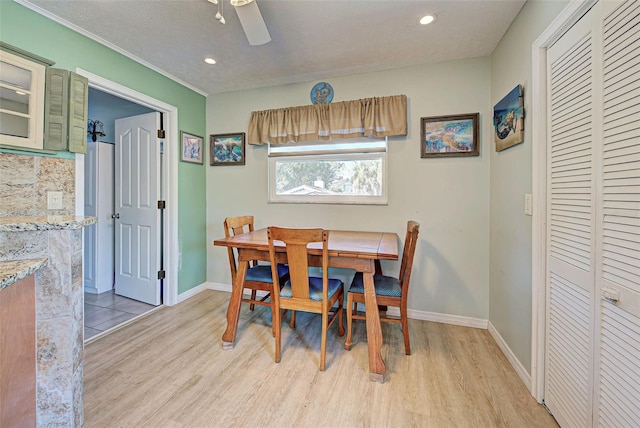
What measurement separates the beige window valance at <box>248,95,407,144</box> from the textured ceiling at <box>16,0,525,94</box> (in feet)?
1.16

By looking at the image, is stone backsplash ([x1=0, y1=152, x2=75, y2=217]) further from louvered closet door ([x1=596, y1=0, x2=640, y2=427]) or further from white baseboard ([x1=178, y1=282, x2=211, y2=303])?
louvered closet door ([x1=596, y1=0, x2=640, y2=427])

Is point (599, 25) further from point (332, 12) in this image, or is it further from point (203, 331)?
point (203, 331)

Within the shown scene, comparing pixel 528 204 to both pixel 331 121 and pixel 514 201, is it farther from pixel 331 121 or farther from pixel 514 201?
pixel 331 121

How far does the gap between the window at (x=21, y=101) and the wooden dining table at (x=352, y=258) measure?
1.37 m

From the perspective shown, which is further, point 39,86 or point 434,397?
point 39,86

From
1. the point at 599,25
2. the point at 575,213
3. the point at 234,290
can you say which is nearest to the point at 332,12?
the point at 599,25

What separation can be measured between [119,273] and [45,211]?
5.26 feet

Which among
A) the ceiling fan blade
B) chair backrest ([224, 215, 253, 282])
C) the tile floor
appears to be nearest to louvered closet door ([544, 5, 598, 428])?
the ceiling fan blade

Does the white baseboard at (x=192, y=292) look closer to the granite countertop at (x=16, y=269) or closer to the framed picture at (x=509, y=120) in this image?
the granite countertop at (x=16, y=269)

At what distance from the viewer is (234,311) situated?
206 centimetres

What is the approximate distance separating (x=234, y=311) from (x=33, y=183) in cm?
163

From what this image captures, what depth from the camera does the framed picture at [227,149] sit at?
10.3ft

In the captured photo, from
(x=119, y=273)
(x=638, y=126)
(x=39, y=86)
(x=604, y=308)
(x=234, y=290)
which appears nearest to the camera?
(x=638, y=126)

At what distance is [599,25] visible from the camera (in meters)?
1.09
